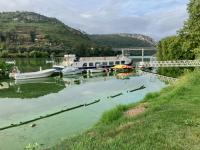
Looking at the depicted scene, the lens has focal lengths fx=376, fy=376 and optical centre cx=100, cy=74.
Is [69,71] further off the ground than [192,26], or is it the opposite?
[192,26]

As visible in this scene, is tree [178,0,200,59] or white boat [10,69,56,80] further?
white boat [10,69,56,80]

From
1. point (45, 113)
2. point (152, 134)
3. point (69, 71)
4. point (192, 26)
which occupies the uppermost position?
point (192, 26)

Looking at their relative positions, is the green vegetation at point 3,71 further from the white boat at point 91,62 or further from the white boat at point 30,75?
the white boat at point 91,62

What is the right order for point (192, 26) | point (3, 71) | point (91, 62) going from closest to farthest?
point (192, 26)
point (3, 71)
point (91, 62)

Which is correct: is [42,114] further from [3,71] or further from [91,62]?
[91,62]

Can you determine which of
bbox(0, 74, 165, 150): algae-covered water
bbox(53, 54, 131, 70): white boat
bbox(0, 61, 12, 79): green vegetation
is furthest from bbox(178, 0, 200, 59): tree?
bbox(53, 54, 131, 70): white boat

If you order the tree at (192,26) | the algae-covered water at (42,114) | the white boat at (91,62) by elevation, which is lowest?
the algae-covered water at (42,114)

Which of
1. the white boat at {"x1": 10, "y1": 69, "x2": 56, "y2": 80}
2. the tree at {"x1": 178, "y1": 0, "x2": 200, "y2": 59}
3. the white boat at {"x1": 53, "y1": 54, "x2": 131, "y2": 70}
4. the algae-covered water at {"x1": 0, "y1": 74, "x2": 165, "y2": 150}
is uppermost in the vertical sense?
the tree at {"x1": 178, "y1": 0, "x2": 200, "y2": 59}

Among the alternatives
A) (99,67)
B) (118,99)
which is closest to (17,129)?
(118,99)

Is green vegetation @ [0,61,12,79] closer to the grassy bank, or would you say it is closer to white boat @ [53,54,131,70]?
white boat @ [53,54,131,70]

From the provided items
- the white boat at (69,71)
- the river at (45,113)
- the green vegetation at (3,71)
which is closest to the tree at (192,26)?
the river at (45,113)

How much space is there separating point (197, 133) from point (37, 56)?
148 metres

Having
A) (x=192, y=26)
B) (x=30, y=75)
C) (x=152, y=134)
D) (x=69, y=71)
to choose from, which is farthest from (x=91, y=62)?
(x=152, y=134)

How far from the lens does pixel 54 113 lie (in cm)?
3189
